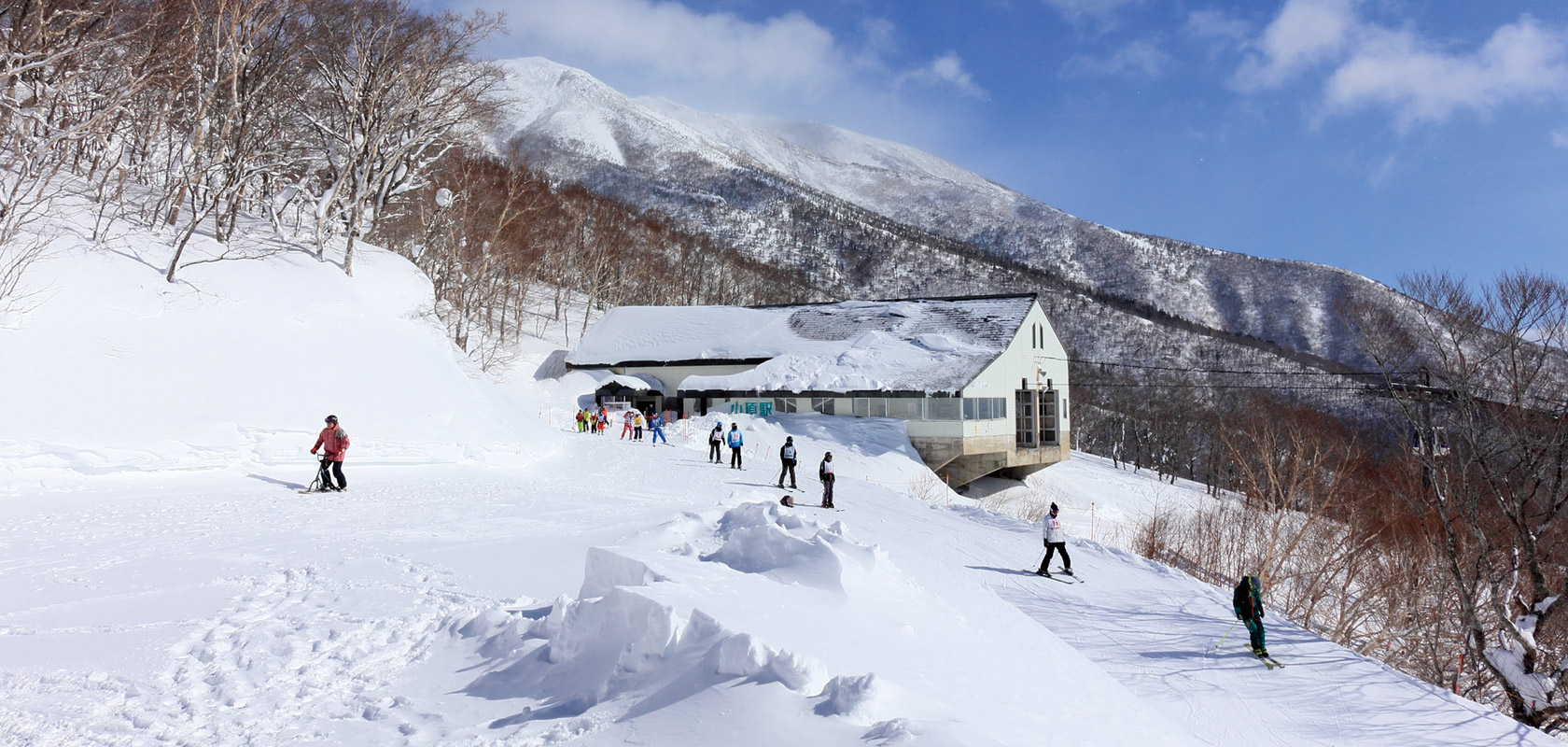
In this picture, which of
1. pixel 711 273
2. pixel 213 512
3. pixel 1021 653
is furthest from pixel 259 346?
pixel 711 273

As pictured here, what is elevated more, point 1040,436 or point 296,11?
point 296,11

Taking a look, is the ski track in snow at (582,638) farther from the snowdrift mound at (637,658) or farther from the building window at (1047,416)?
the building window at (1047,416)

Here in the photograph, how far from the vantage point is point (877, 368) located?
114 feet

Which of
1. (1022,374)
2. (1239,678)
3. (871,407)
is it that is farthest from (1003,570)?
(1022,374)

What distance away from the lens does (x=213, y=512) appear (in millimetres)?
11055

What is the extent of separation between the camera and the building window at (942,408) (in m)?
31.7

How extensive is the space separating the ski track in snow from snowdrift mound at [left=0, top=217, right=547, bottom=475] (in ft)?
4.00

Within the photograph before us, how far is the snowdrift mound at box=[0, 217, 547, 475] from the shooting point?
13438 millimetres

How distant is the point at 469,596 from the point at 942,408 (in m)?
26.1

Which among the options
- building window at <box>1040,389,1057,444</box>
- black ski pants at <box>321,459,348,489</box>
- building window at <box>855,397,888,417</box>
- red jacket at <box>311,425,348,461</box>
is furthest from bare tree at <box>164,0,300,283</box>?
building window at <box>1040,389,1057,444</box>

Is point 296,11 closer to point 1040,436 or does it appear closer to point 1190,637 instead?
point 1190,637

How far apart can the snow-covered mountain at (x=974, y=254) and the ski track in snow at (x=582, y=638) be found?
101 metres

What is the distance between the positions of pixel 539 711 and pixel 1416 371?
19.9 m

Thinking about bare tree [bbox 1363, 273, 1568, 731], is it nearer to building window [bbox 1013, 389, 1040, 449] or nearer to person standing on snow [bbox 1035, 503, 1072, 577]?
person standing on snow [bbox 1035, 503, 1072, 577]
